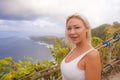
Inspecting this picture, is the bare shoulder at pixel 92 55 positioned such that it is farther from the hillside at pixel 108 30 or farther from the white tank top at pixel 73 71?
the hillside at pixel 108 30

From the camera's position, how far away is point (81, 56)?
2318 millimetres

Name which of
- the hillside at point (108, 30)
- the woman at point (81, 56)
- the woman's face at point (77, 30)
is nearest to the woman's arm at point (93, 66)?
the woman at point (81, 56)

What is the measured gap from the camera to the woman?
87.0 inches

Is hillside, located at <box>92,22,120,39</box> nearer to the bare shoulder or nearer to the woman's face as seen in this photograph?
the woman's face

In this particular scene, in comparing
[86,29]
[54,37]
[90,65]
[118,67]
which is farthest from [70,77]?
[118,67]

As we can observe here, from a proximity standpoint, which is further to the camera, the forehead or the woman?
the forehead

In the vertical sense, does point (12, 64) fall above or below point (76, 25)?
below

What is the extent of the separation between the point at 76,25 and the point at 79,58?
0.30m

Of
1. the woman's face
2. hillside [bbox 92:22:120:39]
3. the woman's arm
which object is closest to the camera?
the woman's arm

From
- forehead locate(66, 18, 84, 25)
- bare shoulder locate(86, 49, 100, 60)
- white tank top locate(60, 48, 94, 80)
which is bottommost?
white tank top locate(60, 48, 94, 80)

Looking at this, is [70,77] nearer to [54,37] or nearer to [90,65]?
[90,65]

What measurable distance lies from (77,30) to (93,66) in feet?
1.27

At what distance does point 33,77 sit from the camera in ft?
15.6

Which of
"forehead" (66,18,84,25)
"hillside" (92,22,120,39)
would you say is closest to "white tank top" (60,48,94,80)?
"forehead" (66,18,84,25)
